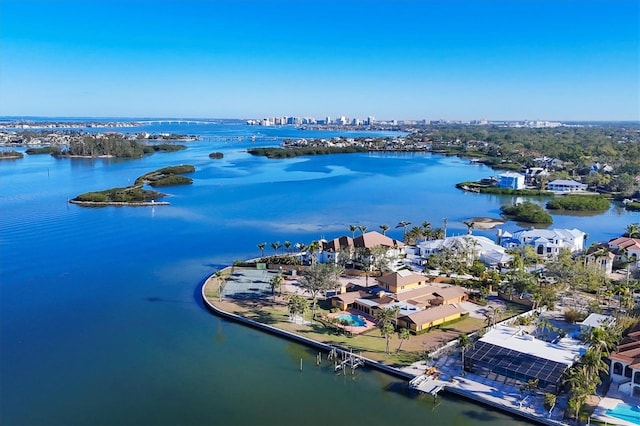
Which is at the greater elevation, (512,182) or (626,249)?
(512,182)

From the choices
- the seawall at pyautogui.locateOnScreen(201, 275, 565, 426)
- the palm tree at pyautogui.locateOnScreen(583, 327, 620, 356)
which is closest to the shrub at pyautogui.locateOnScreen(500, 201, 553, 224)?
the palm tree at pyautogui.locateOnScreen(583, 327, 620, 356)

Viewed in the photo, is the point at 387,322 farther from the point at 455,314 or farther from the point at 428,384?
the point at 455,314

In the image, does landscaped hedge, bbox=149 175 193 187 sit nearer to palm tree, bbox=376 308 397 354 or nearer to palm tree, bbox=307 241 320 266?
palm tree, bbox=307 241 320 266

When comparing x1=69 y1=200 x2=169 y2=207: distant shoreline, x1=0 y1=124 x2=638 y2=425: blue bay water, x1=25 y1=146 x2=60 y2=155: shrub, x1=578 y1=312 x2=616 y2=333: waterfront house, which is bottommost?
x1=0 y1=124 x2=638 y2=425: blue bay water

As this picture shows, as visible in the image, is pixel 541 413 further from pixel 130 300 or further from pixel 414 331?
pixel 130 300

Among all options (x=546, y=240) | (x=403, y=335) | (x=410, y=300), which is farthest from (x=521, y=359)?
(x=546, y=240)

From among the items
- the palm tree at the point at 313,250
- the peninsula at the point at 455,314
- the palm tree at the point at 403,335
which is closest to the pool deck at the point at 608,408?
the peninsula at the point at 455,314
